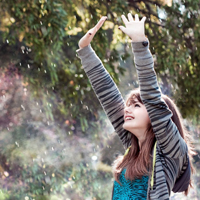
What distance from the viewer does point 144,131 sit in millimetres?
1344

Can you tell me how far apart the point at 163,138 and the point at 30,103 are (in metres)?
2.72

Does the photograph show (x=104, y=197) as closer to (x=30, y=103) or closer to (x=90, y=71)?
(x=30, y=103)

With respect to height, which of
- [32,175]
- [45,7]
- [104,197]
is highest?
[45,7]

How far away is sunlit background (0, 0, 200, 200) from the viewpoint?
3189mm

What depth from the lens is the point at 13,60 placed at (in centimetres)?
344

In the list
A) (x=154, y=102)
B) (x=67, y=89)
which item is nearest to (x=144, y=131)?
(x=154, y=102)

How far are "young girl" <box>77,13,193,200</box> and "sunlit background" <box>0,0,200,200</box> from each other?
154 centimetres

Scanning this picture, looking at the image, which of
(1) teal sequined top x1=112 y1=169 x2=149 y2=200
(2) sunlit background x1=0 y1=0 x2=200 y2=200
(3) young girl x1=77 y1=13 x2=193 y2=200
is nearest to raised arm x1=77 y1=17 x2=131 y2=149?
(3) young girl x1=77 y1=13 x2=193 y2=200

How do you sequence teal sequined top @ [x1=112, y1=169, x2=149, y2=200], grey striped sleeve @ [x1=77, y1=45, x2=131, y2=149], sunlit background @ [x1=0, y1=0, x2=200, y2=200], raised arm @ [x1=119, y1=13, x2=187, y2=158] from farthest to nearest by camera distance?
sunlit background @ [x1=0, y1=0, x2=200, y2=200]
grey striped sleeve @ [x1=77, y1=45, x2=131, y2=149]
teal sequined top @ [x1=112, y1=169, x2=149, y2=200]
raised arm @ [x1=119, y1=13, x2=187, y2=158]

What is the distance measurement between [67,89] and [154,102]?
2.16 metres

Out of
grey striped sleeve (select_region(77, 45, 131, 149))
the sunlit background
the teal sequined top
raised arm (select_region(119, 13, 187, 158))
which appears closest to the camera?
raised arm (select_region(119, 13, 187, 158))

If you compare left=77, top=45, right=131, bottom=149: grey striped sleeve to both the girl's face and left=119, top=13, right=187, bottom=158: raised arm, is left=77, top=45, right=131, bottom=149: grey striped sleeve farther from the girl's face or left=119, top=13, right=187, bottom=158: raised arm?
left=119, top=13, right=187, bottom=158: raised arm

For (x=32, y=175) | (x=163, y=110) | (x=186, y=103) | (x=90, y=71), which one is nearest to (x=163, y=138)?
(x=163, y=110)

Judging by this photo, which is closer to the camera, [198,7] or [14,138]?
[198,7]
